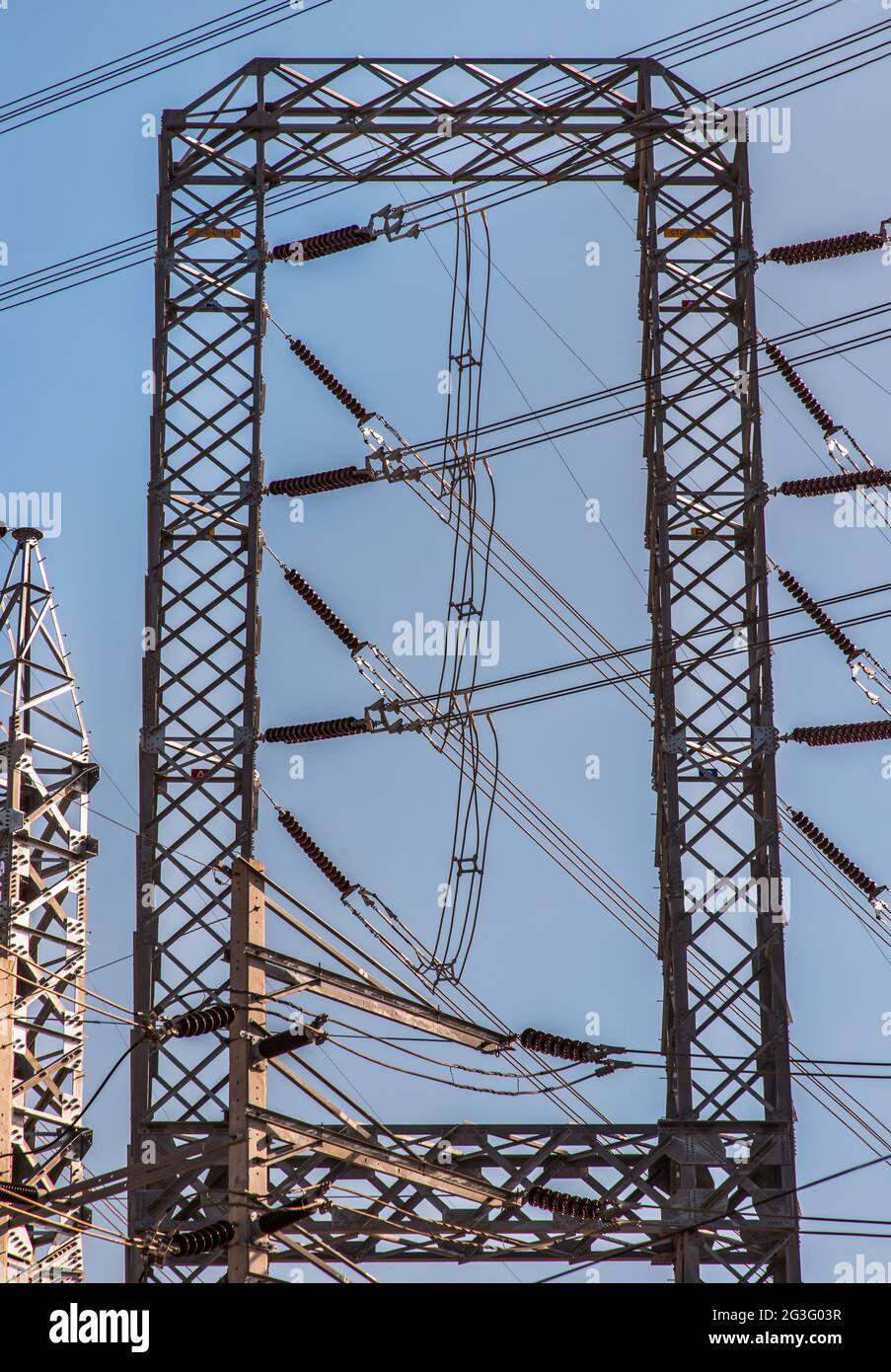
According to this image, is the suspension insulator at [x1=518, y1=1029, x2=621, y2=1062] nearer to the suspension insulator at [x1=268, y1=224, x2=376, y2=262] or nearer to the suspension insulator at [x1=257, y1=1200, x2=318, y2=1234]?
the suspension insulator at [x1=257, y1=1200, x2=318, y2=1234]

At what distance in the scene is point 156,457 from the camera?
57.7 ft

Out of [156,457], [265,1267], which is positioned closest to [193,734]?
[156,457]

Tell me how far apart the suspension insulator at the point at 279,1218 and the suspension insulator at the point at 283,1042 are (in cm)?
79

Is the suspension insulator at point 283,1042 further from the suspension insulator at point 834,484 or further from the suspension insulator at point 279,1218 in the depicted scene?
the suspension insulator at point 834,484

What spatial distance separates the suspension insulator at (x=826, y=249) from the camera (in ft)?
58.1

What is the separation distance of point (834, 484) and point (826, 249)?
78.1 inches

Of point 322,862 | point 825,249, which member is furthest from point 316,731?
point 825,249

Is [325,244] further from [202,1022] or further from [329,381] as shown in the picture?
[202,1022]

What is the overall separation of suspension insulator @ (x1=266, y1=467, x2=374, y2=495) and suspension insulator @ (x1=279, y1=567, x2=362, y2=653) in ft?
3.41

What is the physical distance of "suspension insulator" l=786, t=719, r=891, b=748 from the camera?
16.7m

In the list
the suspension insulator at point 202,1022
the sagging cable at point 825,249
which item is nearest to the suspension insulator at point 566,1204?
the suspension insulator at point 202,1022
